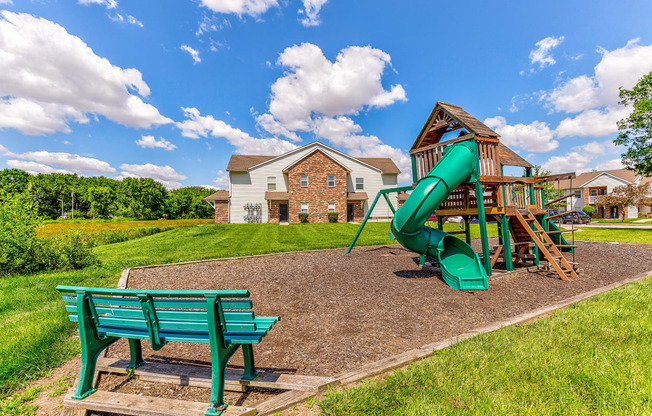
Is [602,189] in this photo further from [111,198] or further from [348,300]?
[111,198]

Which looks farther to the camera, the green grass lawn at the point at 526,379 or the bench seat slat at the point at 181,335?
the bench seat slat at the point at 181,335

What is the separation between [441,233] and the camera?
781cm

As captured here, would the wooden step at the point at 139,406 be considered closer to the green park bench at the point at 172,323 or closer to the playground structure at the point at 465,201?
the green park bench at the point at 172,323

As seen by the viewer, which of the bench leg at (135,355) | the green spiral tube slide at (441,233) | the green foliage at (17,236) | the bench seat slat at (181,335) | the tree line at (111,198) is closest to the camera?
the bench seat slat at (181,335)

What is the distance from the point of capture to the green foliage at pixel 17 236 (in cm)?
965

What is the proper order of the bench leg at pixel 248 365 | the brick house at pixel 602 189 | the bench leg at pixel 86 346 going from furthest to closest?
the brick house at pixel 602 189 < the bench leg at pixel 248 365 < the bench leg at pixel 86 346

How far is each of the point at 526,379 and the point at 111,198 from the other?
9259 cm

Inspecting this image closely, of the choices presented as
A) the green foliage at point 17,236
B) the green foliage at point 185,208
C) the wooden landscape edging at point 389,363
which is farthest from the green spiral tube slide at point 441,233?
the green foliage at point 185,208

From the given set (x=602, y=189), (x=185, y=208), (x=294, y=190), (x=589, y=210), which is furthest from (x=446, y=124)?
(x=185, y=208)

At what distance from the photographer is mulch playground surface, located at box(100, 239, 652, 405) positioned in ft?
12.6

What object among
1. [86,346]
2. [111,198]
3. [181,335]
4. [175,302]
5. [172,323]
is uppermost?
[111,198]

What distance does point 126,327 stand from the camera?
307 centimetres

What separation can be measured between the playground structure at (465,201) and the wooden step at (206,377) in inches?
190

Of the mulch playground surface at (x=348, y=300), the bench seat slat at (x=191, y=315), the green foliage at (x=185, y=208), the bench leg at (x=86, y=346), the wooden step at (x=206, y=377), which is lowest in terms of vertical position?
the mulch playground surface at (x=348, y=300)
